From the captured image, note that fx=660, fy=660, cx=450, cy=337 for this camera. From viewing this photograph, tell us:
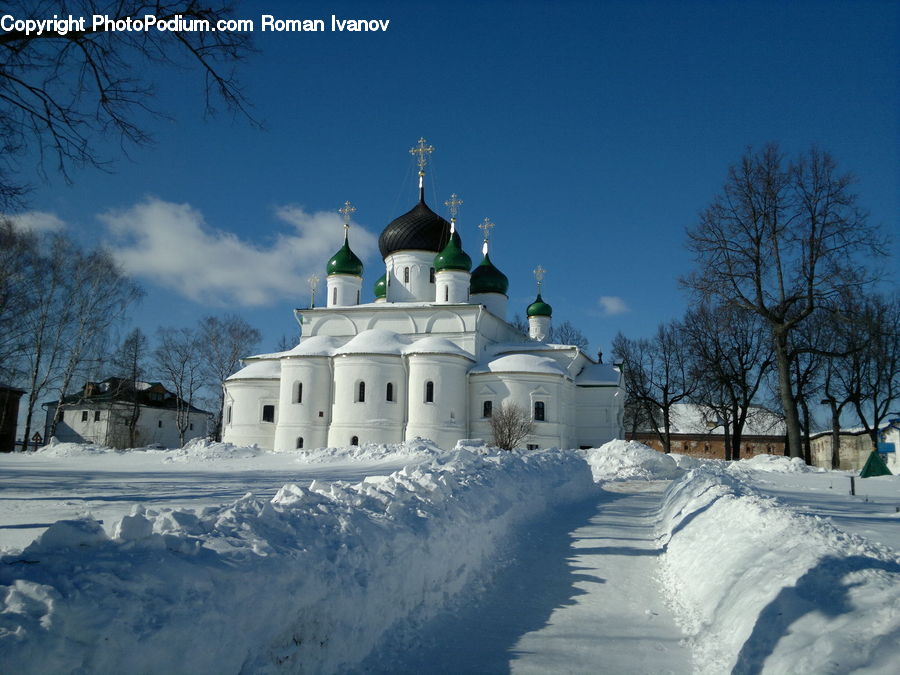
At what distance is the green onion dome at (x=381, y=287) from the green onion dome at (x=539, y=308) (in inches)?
358

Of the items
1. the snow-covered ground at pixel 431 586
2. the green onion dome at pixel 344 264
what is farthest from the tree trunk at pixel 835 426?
the green onion dome at pixel 344 264

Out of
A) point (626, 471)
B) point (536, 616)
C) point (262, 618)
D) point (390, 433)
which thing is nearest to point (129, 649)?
point (262, 618)

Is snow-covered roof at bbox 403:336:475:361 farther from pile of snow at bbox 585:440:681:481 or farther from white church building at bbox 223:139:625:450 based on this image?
pile of snow at bbox 585:440:681:481

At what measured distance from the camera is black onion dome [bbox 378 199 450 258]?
115ft

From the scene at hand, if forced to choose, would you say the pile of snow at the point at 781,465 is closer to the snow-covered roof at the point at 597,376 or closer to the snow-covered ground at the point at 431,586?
the snow-covered roof at the point at 597,376

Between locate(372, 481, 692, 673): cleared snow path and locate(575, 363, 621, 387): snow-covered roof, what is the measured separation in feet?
79.7

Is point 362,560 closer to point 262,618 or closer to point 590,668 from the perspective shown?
point 262,618

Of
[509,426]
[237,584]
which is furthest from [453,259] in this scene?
[237,584]

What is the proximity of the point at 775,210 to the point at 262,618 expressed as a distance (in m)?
21.9

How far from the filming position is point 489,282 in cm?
3675

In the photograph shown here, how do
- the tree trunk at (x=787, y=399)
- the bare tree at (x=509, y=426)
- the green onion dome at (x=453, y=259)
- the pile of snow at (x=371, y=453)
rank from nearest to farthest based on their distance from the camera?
1. the pile of snow at (x=371, y=453)
2. the tree trunk at (x=787, y=399)
3. the bare tree at (x=509, y=426)
4. the green onion dome at (x=453, y=259)

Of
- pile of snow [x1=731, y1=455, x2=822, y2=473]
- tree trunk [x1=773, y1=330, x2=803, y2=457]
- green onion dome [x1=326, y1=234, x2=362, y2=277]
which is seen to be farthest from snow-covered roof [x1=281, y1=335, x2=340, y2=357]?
tree trunk [x1=773, y1=330, x2=803, y2=457]

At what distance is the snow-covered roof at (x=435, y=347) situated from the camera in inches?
1141

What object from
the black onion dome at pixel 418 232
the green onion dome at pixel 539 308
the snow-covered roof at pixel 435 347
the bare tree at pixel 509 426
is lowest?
the bare tree at pixel 509 426
